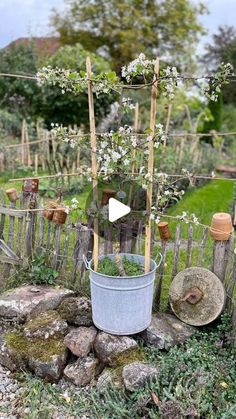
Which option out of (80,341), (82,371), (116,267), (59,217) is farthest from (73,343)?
(59,217)

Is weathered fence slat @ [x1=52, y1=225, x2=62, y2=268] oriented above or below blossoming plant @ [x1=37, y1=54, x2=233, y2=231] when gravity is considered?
below

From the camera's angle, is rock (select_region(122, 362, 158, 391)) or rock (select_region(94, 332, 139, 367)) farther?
rock (select_region(94, 332, 139, 367))

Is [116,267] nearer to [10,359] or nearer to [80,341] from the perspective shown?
[80,341]

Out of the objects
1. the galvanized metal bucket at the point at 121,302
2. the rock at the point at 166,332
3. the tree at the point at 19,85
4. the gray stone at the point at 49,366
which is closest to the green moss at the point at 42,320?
the gray stone at the point at 49,366

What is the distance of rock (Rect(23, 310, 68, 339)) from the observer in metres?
2.87

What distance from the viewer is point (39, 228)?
3.47 m

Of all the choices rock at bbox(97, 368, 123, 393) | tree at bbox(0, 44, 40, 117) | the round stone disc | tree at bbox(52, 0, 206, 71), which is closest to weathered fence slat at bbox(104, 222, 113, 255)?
the round stone disc

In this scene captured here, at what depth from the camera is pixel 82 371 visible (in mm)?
2723

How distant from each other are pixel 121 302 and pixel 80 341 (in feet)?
1.24

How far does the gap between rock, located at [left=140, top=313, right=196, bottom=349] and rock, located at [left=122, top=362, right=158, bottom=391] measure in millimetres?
273

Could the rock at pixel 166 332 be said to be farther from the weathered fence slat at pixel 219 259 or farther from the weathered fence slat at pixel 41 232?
A: the weathered fence slat at pixel 41 232

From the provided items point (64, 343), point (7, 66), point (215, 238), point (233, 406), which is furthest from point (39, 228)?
point (7, 66)

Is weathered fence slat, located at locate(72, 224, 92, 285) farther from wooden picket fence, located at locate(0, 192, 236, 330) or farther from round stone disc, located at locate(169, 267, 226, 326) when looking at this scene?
round stone disc, located at locate(169, 267, 226, 326)

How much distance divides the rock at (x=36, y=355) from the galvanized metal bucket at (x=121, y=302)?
311mm
